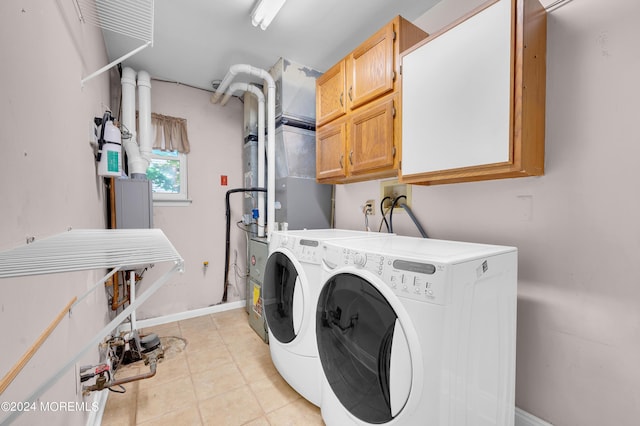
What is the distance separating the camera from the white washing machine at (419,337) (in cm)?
91

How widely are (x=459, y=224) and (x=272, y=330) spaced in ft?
4.91

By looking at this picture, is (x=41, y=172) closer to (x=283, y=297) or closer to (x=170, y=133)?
(x=283, y=297)

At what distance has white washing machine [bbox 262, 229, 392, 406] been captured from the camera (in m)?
1.58

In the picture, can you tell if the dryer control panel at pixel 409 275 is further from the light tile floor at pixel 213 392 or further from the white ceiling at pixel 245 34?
the white ceiling at pixel 245 34

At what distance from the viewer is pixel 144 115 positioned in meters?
2.63

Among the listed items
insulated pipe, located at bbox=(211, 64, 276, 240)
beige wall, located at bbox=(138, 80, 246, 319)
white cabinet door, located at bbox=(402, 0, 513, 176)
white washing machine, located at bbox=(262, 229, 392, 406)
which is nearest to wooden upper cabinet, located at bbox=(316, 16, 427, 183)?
white cabinet door, located at bbox=(402, 0, 513, 176)

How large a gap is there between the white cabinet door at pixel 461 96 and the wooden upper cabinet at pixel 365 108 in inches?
5.3

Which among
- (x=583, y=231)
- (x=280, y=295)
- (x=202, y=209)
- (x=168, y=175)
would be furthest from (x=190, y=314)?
(x=583, y=231)

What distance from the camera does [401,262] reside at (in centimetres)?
102

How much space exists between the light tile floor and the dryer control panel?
1124 millimetres

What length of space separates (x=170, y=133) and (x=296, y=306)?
2.47 metres

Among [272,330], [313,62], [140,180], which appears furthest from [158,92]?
[272,330]

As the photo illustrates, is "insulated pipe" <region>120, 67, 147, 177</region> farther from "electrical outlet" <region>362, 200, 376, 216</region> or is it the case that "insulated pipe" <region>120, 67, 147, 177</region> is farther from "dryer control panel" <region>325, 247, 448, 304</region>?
"dryer control panel" <region>325, 247, 448, 304</region>

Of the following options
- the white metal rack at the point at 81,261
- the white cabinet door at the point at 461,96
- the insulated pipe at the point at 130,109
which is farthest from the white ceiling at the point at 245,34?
the white metal rack at the point at 81,261
